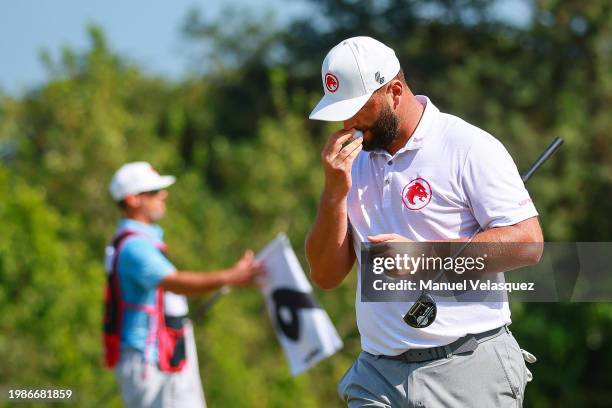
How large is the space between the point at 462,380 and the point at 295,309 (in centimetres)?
368

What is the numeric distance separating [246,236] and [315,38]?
7779mm

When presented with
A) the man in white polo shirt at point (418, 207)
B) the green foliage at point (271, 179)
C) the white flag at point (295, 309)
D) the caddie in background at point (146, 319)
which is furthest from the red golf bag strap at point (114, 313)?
the man in white polo shirt at point (418, 207)

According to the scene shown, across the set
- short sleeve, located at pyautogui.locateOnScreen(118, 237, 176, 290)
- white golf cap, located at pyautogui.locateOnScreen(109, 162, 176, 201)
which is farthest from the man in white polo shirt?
white golf cap, located at pyautogui.locateOnScreen(109, 162, 176, 201)

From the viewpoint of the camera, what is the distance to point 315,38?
21344 mm

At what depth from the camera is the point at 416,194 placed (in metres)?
3.88

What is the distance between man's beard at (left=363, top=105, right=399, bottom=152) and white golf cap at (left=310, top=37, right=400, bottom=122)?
0.10 m

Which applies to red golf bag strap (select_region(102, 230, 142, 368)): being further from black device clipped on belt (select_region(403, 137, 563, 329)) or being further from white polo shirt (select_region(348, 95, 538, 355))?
black device clipped on belt (select_region(403, 137, 563, 329))

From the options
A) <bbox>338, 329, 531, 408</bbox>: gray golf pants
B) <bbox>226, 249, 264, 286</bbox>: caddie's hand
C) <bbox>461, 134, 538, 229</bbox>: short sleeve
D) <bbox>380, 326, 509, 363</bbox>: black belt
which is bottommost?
<bbox>338, 329, 531, 408</bbox>: gray golf pants

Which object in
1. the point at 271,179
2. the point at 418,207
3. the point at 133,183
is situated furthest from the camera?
the point at 271,179

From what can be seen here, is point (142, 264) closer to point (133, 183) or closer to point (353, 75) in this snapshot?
point (133, 183)

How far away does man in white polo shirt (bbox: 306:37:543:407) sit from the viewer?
3.80 m

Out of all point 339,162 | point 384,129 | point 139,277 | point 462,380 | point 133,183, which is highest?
point 133,183

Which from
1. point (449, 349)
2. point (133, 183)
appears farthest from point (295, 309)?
point (449, 349)

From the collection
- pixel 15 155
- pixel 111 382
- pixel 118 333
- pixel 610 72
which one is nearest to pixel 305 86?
pixel 610 72
